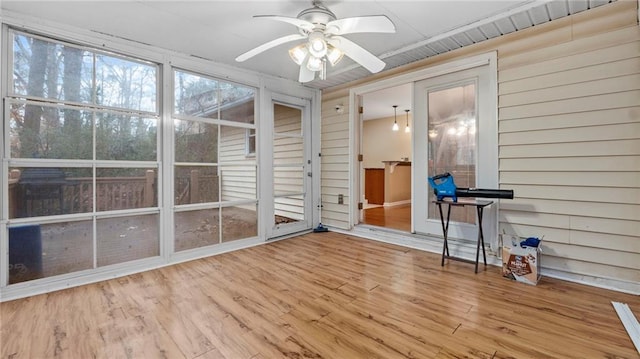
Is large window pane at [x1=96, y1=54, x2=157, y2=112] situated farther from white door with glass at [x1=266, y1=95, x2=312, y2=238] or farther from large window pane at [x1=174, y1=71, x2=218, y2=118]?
white door with glass at [x1=266, y1=95, x2=312, y2=238]

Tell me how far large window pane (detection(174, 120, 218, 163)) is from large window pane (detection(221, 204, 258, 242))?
2.38ft

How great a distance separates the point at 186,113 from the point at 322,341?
2.86m

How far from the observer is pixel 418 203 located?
3.68 metres

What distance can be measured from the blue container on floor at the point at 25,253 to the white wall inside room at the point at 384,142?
6.31m

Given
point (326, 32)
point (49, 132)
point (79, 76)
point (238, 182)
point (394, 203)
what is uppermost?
point (326, 32)

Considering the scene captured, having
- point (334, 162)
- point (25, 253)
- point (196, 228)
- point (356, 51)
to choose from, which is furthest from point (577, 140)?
point (25, 253)

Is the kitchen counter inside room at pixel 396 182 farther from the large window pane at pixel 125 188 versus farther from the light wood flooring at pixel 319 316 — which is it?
the large window pane at pixel 125 188

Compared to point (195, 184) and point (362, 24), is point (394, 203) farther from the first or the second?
point (362, 24)

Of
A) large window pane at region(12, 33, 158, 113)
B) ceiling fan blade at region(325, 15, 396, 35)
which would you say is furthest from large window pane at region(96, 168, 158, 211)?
ceiling fan blade at region(325, 15, 396, 35)

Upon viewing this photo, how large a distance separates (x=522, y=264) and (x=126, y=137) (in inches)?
160

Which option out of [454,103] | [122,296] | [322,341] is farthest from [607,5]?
[122,296]

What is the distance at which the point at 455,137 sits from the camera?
3346 mm

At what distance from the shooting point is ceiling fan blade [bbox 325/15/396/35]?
6.54 feet

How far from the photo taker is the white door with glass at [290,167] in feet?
13.8
